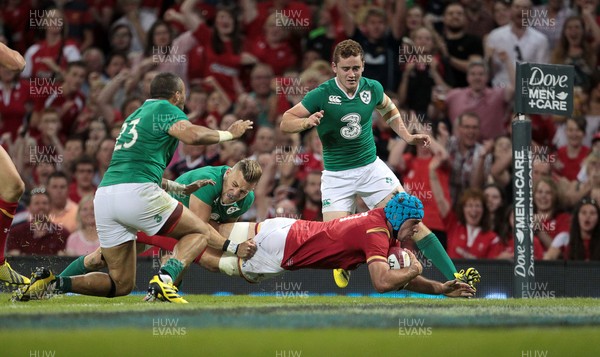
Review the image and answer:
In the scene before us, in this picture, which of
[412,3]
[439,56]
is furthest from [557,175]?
[412,3]

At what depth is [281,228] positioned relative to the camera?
11.1m

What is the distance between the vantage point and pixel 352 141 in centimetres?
1221

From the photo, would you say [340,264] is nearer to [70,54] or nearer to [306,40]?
[306,40]

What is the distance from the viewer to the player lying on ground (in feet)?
34.0

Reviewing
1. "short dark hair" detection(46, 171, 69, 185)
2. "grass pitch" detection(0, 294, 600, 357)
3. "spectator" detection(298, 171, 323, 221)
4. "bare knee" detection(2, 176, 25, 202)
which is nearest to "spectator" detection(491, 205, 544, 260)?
"spectator" detection(298, 171, 323, 221)

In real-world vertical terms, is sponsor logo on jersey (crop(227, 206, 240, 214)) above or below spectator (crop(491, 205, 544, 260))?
above

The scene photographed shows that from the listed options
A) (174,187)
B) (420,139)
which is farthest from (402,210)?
(174,187)

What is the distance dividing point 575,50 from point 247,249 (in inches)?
306

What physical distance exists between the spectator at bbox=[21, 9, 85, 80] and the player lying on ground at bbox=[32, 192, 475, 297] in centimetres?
766

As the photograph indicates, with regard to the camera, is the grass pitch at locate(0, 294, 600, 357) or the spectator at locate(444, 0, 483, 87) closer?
the grass pitch at locate(0, 294, 600, 357)

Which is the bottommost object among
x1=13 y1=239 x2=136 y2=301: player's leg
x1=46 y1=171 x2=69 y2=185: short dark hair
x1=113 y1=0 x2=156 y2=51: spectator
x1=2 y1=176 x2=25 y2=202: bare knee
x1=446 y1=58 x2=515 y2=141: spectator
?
Answer: x1=13 y1=239 x2=136 y2=301: player's leg

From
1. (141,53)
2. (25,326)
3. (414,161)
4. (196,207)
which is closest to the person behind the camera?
(25,326)

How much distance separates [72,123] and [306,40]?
3.84m

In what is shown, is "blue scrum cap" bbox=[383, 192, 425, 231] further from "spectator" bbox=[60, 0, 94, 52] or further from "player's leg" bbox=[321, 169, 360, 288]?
"spectator" bbox=[60, 0, 94, 52]
